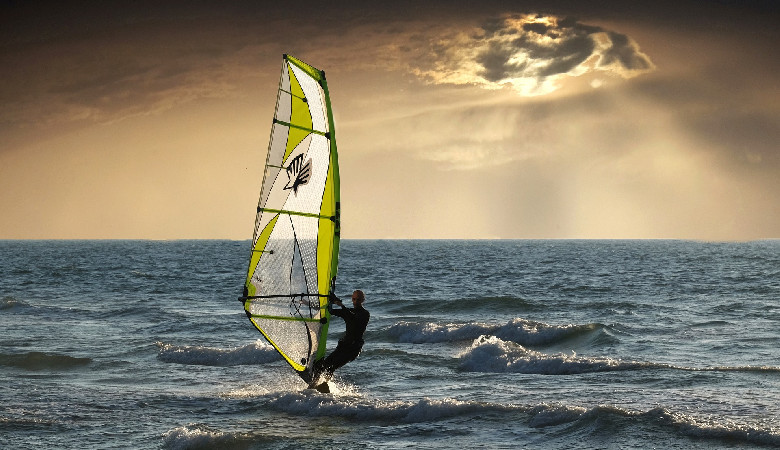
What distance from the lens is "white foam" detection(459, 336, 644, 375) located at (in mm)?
19062

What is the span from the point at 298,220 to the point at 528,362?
27.1ft

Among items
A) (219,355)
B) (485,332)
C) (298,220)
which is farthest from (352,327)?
(485,332)

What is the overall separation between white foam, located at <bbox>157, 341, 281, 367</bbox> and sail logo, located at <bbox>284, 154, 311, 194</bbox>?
8142 mm

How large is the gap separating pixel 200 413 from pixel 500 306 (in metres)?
22.7

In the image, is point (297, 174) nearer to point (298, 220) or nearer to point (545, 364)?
point (298, 220)

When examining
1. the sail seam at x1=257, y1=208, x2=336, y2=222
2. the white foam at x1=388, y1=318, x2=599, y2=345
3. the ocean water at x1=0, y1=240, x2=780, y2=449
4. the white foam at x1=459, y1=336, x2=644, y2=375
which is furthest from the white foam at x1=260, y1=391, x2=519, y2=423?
the white foam at x1=388, y1=318, x2=599, y2=345

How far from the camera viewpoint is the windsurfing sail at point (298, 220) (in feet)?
44.8

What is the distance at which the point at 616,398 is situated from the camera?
15.6 metres

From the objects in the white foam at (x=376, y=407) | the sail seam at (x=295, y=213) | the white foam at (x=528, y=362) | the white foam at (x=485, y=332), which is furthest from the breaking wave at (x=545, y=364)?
the sail seam at (x=295, y=213)

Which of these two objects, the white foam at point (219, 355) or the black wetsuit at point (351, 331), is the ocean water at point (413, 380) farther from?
the black wetsuit at point (351, 331)

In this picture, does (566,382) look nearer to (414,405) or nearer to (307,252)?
(414,405)

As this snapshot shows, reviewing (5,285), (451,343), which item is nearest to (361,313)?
(451,343)

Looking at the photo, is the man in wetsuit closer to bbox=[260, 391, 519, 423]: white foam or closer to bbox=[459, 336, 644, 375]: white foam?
bbox=[260, 391, 519, 423]: white foam

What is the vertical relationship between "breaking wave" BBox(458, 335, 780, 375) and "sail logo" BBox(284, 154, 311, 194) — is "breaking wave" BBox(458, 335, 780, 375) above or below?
below
